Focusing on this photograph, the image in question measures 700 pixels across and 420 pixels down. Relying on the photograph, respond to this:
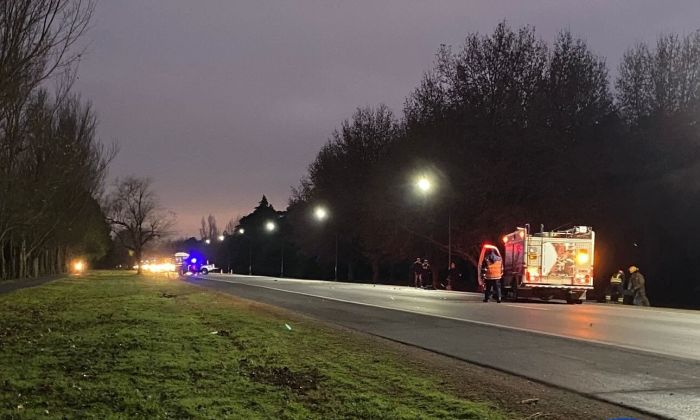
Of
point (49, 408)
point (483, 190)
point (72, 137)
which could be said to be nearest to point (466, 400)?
point (49, 408)

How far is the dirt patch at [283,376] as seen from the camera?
7898mm

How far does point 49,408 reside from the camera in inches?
239

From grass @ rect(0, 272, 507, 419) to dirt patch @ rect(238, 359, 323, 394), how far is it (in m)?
0.01

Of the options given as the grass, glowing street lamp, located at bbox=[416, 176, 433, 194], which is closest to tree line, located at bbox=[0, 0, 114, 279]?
the grass

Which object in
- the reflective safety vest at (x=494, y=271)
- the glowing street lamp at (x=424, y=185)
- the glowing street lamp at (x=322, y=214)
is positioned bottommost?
the reflective safety vest at (x=494, y=271)

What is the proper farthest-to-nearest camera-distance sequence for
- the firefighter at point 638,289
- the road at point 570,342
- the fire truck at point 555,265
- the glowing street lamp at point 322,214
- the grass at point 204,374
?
the glowing street lamp at point 322,214
the firefighter at point 638,289
the fire truck at point 555,265
the road at point 570,342
the grass at point 204,374

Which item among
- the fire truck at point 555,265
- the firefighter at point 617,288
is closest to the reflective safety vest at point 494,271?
the fire truck at point 555,265

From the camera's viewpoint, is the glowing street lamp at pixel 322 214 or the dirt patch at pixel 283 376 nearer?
the dirt patch at pixel 283 376

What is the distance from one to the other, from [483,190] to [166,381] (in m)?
40.4

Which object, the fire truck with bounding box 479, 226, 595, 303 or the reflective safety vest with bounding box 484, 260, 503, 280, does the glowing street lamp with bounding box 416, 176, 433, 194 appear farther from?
the reflective safety vest with bounding box 484, 260, 503, 280

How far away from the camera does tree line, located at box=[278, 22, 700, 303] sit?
42562 mm

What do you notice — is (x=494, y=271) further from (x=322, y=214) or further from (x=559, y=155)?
(x=322, y=214)

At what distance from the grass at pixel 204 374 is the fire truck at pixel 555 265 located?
50.0 ft

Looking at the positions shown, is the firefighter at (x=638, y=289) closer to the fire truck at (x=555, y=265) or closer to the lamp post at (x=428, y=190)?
the fire truck at (x=555, y=265)
